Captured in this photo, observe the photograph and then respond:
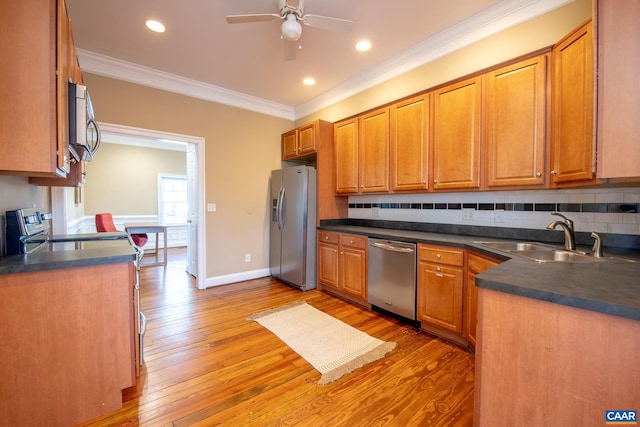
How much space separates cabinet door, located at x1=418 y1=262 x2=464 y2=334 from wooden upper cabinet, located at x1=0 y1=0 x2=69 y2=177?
2658 mm

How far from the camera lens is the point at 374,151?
3152mm

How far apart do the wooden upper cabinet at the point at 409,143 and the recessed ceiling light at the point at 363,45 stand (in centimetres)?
66

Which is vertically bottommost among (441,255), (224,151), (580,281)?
(441,255)

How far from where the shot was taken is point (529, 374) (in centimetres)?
92

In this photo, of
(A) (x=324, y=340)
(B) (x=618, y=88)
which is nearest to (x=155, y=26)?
(A) (x=324, y=340)

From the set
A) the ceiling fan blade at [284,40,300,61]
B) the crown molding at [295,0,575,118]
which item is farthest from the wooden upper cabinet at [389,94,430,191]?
the ceiling fan blade at [284,40,300,61]

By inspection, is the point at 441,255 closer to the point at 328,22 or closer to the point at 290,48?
Answer: the point at 328,22

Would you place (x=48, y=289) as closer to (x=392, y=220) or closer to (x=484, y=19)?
(x=392, y=220)

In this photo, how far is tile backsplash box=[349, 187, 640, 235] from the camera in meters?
1.82

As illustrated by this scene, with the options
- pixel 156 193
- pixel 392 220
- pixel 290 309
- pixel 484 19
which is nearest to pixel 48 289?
pixel 290 309

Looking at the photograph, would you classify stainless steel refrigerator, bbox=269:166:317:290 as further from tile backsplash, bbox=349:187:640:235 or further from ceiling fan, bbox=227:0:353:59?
ceiling fan, bbox=227:0:353:59

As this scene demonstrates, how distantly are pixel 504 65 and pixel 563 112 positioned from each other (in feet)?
2.12

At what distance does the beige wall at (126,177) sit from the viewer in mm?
5930

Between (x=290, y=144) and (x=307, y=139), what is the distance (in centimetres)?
49
